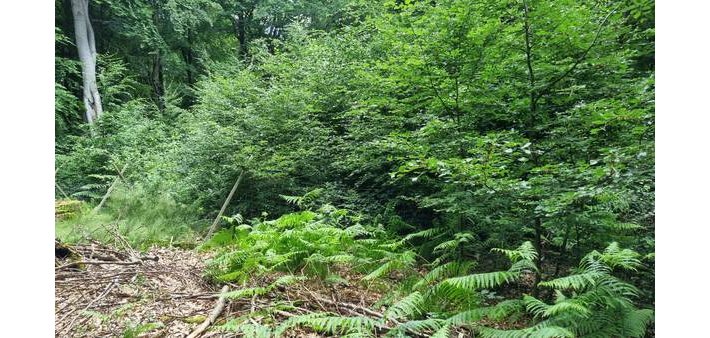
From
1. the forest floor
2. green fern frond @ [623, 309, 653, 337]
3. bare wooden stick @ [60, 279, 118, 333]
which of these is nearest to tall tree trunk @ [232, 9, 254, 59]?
the forest floor

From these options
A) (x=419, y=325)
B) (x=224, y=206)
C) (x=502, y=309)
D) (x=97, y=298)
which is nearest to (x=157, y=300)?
(x=97, y=298)

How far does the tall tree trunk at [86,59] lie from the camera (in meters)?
13.1

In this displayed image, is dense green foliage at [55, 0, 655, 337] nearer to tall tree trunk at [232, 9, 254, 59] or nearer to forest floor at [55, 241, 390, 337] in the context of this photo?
forest floor at [55, 241, 390, 337]

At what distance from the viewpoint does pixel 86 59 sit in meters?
→ 13.7

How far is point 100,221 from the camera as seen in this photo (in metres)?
6.00

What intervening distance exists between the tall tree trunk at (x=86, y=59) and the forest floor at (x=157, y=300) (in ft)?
34.8


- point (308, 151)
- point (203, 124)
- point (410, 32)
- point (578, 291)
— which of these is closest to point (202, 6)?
point (203, 124)

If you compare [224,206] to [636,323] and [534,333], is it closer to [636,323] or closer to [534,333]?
[534,333]

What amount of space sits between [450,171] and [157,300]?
109 inches

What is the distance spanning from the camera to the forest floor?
301cm

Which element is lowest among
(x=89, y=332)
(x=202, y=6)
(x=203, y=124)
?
(x=89, y=332)

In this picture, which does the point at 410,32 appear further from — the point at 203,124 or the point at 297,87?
the point at 203,124

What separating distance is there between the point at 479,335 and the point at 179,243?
461 centimetres
